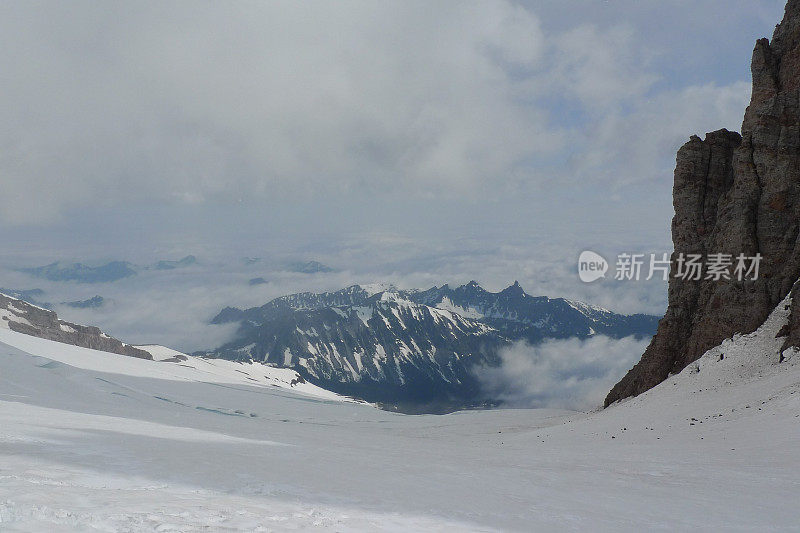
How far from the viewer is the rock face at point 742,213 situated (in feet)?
153

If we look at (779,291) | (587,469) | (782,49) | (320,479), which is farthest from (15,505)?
(782,49)

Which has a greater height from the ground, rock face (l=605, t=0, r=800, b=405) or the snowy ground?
rock face (l=605, t=0, r=800, b=405)

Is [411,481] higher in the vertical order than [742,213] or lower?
lower

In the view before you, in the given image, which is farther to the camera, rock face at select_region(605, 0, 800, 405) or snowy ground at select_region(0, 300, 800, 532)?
rock face at select_region(605, 0, 800, 405)

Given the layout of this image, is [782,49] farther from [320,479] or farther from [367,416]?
[367,416]

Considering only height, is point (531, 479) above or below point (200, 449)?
above

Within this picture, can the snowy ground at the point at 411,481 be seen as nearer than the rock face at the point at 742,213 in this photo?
Yes

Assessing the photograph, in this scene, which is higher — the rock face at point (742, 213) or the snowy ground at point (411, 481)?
the rock face at point (742, 213)

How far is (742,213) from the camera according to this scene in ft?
161

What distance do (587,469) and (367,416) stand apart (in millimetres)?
64724

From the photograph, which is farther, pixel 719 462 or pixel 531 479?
pixel 719 462

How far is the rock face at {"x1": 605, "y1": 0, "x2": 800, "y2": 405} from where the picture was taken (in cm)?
4675

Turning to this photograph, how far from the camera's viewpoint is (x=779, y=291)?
45438 millimetres

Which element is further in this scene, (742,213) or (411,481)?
(742,213)
